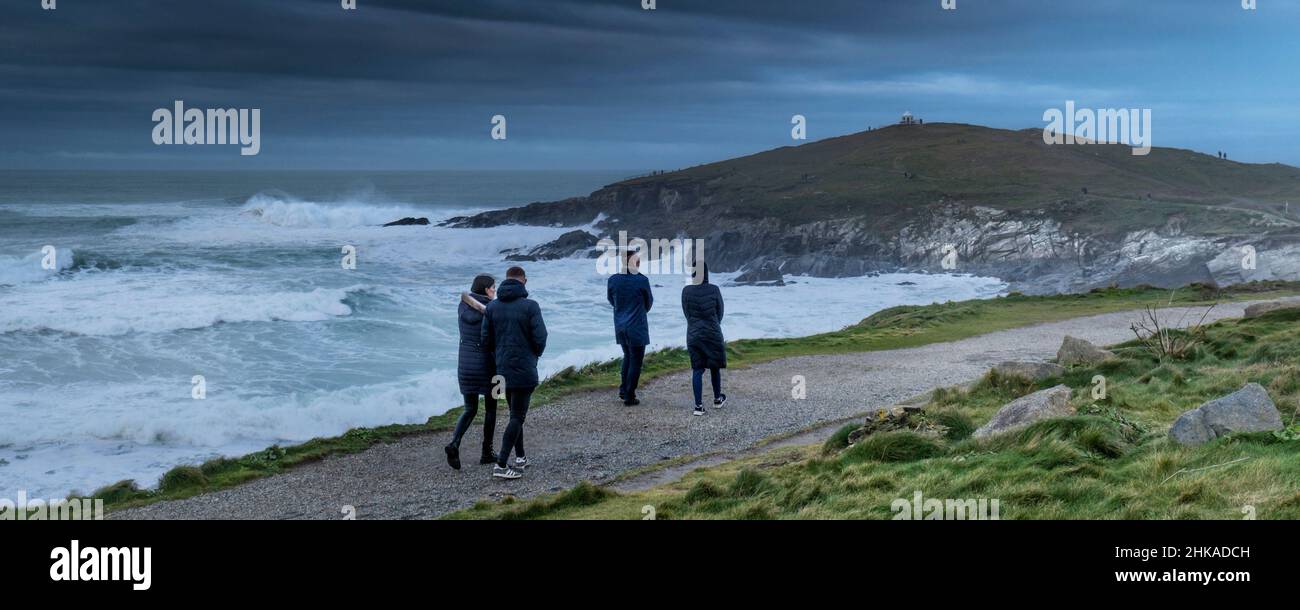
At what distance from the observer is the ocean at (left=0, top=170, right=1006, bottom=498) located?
14.8m

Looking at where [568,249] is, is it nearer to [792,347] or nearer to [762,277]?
[762,277]

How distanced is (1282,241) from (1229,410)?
1433 inches

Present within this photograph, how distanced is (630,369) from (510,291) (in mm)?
4430

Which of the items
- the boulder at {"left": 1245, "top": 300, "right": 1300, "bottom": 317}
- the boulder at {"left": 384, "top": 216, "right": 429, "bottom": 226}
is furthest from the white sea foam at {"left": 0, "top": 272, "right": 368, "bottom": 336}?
the boulder at {"left": 384, "top": 216, "right": 429, "bottom": 226}

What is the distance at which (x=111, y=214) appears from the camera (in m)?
79.9

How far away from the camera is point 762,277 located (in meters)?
44.8

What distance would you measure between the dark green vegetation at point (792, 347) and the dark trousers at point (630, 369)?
1241 mm

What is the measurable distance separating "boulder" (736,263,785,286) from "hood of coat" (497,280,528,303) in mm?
33744

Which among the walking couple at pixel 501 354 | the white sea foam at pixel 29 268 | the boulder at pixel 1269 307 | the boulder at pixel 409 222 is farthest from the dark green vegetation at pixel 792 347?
the boulder at pixel 409 222

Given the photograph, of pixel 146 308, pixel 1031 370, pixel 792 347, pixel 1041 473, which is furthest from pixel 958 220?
pixel 1041 473

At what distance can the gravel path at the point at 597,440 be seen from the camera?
31.1 ft

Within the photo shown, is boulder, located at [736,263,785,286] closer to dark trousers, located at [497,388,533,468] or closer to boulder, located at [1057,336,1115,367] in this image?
boulder, located at [1057,336,1115,367]

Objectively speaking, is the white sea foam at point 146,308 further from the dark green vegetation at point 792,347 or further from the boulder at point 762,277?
the boulder at point 762,277
